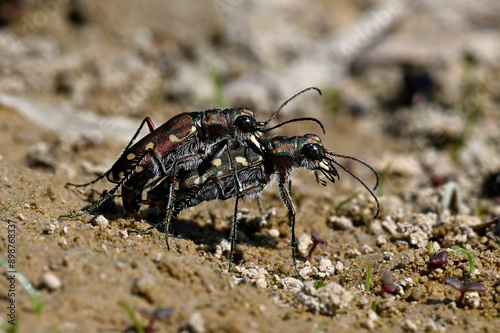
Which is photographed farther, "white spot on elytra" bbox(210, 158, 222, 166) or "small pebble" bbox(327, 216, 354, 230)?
"small pebble" bbox(327, 216, 354, 230)

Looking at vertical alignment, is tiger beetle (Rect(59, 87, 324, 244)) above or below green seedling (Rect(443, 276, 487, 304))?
above

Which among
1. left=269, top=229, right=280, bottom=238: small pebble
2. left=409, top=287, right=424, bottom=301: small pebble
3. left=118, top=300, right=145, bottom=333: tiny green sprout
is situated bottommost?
left=118, top=300, right=145, bottom=333: tiny green sprout

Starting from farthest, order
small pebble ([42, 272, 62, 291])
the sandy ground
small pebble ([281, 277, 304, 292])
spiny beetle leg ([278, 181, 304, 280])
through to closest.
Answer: spiny beetle leg ([278, 181, 304, 280]) < small pebble ([281, 277, 304, 292]) < the sandy ground < small pebble ([42, 272, 62, 291])

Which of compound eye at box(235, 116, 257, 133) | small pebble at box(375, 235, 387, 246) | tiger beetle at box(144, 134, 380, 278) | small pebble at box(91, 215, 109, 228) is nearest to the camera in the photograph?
small pebble at box(91, 215, 109, 228)

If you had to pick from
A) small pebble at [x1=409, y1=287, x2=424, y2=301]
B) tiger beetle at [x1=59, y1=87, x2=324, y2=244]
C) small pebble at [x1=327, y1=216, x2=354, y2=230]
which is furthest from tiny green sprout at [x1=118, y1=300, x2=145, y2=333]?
small pebble at [x1=327, y1=216, x2=354, y2=230]

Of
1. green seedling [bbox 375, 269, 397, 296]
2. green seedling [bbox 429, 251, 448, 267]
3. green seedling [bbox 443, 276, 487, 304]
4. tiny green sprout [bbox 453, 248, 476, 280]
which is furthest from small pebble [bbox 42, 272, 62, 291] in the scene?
tiny green sprout [bbox 453, 248, 476, 280]

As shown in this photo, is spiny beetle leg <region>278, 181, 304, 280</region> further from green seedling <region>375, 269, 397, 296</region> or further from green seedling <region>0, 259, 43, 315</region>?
green seedling <region>0, 259, 43, 315</region>

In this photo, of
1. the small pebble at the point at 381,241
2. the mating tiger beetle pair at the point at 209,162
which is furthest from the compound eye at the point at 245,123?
the small pebble at the point at 381,241

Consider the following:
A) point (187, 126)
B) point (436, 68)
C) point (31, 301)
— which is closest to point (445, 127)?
point (436, 68)
